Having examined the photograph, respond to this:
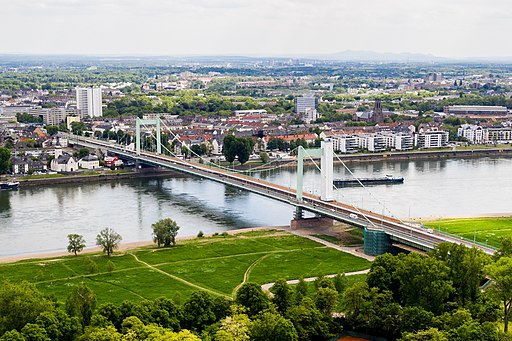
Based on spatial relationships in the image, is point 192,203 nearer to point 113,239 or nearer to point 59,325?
point 113,239

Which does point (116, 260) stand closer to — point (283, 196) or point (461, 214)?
point (283, 196)

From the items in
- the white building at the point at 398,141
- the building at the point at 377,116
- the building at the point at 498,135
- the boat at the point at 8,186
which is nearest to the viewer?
the boat at the point at 8,186

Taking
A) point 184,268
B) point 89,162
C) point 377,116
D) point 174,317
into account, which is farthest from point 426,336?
point 377,116

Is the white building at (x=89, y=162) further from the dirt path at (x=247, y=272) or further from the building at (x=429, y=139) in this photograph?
the building at (x=429, y=139)

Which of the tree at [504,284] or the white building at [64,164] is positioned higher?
the tree at [504,284]

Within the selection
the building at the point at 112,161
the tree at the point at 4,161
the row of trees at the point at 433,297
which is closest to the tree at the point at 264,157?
the building at the point at 112,161
